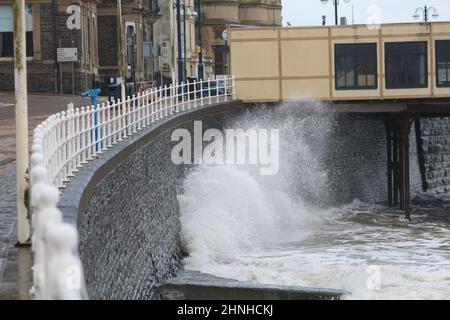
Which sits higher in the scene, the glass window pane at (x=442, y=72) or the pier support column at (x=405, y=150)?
the glass window pane at (x=442, y=72)

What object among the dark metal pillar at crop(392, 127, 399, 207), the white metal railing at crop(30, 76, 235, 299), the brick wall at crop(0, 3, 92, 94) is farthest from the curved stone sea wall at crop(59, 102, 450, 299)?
the brick wall at crop(0, 3, 92, 94)

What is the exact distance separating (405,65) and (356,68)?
4.96ft

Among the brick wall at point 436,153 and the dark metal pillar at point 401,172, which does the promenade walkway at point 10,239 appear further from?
the brick wall at point 436,153

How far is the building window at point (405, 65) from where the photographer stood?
35.3 metres

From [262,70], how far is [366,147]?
7.04 m

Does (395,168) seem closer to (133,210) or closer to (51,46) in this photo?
(51,46)

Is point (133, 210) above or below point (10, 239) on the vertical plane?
below

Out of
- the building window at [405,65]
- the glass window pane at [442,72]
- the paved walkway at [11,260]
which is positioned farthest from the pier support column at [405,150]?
the paved walkway at [11,260]

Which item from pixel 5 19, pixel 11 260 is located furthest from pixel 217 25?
pixel 11 260

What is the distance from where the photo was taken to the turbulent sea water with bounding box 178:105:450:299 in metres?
20.7

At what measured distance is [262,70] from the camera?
116ft

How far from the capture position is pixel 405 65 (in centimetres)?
3528

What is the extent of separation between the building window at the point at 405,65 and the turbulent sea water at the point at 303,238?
3.44 meters
